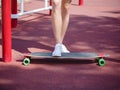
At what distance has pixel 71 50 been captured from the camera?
18.3 feet

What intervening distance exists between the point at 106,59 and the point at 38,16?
415 centimetres

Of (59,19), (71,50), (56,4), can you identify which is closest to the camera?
(56,4)

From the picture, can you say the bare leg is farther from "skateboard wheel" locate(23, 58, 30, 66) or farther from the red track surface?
"skateboard wheel" locate(23, 58, 30, 66)

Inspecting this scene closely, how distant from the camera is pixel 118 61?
506 centimetres

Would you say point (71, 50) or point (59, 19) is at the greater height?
point (59, 19)

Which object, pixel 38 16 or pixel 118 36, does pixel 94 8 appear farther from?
pixel 118 36

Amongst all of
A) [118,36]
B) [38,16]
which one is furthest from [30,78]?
[38,16]

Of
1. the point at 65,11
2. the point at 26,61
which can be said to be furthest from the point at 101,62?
the point at 26,61

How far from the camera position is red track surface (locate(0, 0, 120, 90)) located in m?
4.10

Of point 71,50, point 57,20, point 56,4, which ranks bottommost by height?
point 71,50

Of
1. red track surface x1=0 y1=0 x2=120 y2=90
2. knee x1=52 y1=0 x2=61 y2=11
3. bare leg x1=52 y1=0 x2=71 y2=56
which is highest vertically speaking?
knee x1=52 y1=0 x2=61 y2=11

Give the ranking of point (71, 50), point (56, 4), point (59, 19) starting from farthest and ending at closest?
point (71, 50)
point (59, 19)
point (56, 4)

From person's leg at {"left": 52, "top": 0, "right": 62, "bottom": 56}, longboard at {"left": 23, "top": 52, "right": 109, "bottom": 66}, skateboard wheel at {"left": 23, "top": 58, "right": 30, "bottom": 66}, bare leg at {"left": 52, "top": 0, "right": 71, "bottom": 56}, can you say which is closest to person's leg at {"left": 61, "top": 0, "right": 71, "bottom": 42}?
bare leg at {"left": 52, "top": 0, "right": 71, "bottom": 56}

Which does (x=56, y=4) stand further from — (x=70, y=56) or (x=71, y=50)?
(x=71, y=50)
